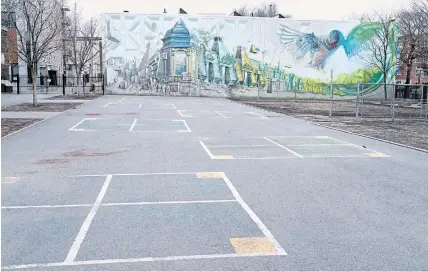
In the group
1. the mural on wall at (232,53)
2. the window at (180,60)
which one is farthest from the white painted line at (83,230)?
the mural on wall at (232,53)

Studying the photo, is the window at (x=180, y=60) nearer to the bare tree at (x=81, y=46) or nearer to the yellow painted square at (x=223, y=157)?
the bare tree at (x=81, y=46)

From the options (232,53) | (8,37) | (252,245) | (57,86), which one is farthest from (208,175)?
(57,86)

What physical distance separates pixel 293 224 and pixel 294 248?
0.91 metres

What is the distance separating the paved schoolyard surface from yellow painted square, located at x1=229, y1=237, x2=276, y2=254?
0.01 m

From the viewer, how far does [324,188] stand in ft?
27.0

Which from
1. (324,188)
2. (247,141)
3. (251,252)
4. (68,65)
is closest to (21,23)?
(247,141)

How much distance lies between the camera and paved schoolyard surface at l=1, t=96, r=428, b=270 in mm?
4906

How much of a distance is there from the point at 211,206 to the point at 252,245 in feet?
5.70

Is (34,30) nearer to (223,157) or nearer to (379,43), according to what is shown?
(223,157)

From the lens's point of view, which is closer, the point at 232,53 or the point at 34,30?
Answer: the point at 34,30

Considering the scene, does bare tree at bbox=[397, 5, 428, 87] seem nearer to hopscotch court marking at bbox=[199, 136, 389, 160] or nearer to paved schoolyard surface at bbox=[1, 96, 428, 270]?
hopscotch court marking at bbox=[199, 136, 389, 160]

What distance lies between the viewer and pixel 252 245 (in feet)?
17.2

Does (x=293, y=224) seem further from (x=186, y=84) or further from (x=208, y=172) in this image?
(x=186, y=84)

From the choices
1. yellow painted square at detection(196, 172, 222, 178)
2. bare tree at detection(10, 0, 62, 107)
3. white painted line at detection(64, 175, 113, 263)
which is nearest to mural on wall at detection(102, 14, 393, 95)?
bare tree at detection(10, 0, 62, 107)
